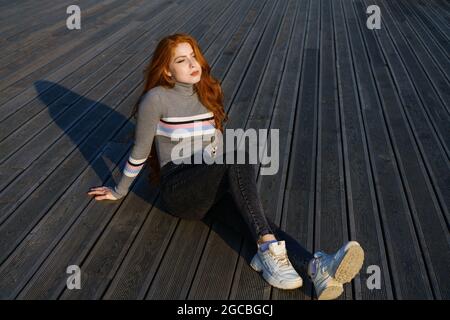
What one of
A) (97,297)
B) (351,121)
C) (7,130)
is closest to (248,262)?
(97,297)

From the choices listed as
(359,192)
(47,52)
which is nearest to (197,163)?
(359,192)

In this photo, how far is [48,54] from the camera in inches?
222

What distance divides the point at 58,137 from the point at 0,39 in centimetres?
326

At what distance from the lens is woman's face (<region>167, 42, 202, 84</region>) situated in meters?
2.42

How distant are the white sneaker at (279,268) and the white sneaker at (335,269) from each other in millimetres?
92

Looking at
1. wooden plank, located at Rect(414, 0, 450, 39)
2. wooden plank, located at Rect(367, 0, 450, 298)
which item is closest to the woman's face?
wooden plank, located at Rect(367, 0, 450, 298)

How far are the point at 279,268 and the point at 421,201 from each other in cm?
129

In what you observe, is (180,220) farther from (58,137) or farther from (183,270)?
(58,137)

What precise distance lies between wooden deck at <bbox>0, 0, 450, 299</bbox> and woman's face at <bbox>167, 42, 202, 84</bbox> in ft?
2.91

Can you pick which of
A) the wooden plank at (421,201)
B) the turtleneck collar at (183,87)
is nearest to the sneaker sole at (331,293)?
the wooden plank at (421,201)

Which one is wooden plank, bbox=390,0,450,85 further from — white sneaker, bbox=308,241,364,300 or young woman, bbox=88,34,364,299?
white sneaker, bbox=308,241,364,300

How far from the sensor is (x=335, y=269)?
2078 millimetres

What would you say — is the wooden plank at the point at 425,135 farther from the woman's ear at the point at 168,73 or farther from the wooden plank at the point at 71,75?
the wooden plank at the point at 71,75

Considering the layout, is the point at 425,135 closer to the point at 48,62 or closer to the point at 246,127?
the point at 246,127
